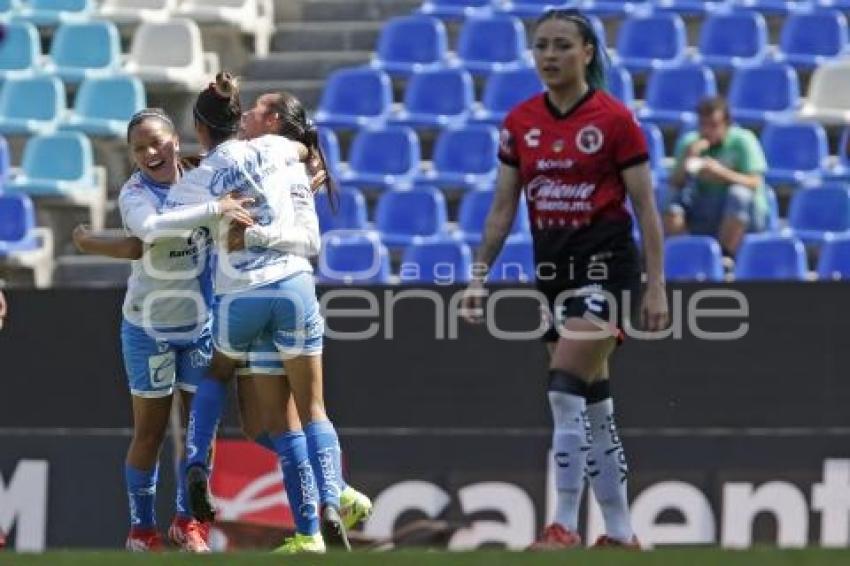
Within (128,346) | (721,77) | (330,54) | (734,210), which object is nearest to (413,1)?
(330,54)

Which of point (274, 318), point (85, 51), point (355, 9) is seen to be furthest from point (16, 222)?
point (274, 318)

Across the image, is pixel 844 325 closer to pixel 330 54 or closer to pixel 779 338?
pixel 779 338

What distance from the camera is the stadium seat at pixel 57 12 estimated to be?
16.4 m

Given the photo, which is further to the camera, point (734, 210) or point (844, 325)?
point (734, 210)

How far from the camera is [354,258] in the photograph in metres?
13.2

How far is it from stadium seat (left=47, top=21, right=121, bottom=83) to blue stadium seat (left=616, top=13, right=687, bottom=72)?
3.56 meters

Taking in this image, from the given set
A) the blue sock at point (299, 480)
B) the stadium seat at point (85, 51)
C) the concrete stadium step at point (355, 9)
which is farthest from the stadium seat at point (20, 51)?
the blue sock at point (299, 480)

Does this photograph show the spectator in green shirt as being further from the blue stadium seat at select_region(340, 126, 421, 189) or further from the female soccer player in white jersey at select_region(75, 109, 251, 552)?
the female soccer player in white jersey at select_region(75, 109, 251, 552)

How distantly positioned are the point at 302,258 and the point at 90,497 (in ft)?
11.7

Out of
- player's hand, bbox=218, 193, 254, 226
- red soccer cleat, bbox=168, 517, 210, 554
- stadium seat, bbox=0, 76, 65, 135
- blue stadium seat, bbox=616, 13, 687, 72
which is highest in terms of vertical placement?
player's hand, bbox=218, 193, 254, 226

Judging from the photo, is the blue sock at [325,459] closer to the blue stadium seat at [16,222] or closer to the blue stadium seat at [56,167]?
the blue stadium seat at [16,222]

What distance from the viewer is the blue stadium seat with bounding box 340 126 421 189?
14.4 meters

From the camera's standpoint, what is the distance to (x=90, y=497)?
11.4m

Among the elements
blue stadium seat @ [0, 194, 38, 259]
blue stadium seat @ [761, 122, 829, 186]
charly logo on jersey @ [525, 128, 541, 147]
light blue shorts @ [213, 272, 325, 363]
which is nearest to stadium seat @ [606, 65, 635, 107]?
blue stadium seat @ [761, 122, 829, 186]
